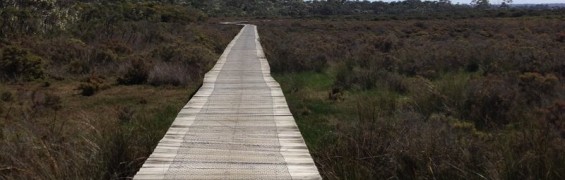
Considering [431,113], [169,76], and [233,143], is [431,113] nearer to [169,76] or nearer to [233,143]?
[233,143]

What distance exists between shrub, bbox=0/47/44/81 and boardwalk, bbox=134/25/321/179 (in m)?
8.47

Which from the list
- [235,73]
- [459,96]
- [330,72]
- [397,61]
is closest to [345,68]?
[330,72]

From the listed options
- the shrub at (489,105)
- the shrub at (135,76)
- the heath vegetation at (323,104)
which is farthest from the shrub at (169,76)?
the shrub at (489,105)

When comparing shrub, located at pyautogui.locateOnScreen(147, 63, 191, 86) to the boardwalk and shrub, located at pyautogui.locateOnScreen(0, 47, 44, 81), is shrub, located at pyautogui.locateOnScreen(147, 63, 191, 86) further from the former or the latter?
the boardwalk

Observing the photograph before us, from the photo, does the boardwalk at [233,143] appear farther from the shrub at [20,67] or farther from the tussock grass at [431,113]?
the shrub at [20,67]

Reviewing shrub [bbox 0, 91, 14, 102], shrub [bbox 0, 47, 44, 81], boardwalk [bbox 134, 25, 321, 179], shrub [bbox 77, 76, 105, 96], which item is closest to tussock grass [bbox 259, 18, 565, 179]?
boardwalk [bbox 134, 25, 321, 179]

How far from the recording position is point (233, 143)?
6312mm

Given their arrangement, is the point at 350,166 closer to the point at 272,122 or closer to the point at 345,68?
the point at 272,122

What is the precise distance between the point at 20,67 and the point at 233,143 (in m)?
13.0

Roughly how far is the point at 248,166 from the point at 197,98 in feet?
15.9

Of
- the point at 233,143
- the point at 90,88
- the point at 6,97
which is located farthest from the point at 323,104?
the point at 6,97

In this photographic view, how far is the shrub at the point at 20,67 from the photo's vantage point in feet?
55.2

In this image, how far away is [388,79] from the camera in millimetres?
14852

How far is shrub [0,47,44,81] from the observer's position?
16.8 meters
